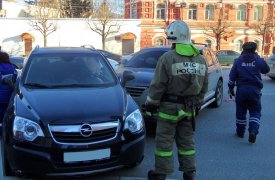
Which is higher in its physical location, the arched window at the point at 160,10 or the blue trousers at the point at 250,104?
the arched window at the point at 160,10

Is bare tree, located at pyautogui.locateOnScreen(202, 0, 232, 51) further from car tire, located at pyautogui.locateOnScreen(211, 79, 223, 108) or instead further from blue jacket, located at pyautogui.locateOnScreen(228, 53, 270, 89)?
blue jacket, located at pyautogui.locateOnScreen(228, 53, 270, 89)

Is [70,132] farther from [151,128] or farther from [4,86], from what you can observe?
[151,128]

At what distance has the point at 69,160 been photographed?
4344 millimetres

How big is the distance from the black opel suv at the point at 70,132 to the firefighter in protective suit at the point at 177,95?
44cm

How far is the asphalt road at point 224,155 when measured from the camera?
16.8ft

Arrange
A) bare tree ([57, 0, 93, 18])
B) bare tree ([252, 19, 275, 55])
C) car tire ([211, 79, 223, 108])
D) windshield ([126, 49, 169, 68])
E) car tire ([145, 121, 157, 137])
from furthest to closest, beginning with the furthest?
bare tree ([57, 0, 93, 18])
bare tree ([252, 19, 275, 55])
car tire ([211, 79, 223, 108])
windshield ([126, 49, 169, 68])
car tire ([145, 121, 157, 137])

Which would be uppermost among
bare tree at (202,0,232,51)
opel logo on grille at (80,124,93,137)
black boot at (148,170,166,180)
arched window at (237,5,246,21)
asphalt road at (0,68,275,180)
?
arched window at (237,5,246,21)

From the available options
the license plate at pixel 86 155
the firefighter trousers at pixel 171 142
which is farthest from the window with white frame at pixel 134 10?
the license plate at pixel 86 155

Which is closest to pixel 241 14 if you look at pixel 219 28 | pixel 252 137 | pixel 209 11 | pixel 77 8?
pixel 209 11

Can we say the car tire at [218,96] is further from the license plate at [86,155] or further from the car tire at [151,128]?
the license plate at [86,155]

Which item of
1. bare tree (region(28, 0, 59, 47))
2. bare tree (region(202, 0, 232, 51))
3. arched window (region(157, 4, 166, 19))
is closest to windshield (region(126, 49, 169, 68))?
bare tree (region(28, 0, 59, 47))

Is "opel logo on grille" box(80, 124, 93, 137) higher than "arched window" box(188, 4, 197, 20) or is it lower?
lower

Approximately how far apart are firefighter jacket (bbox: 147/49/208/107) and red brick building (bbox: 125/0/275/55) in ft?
141

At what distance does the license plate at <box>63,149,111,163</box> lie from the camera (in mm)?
4336
